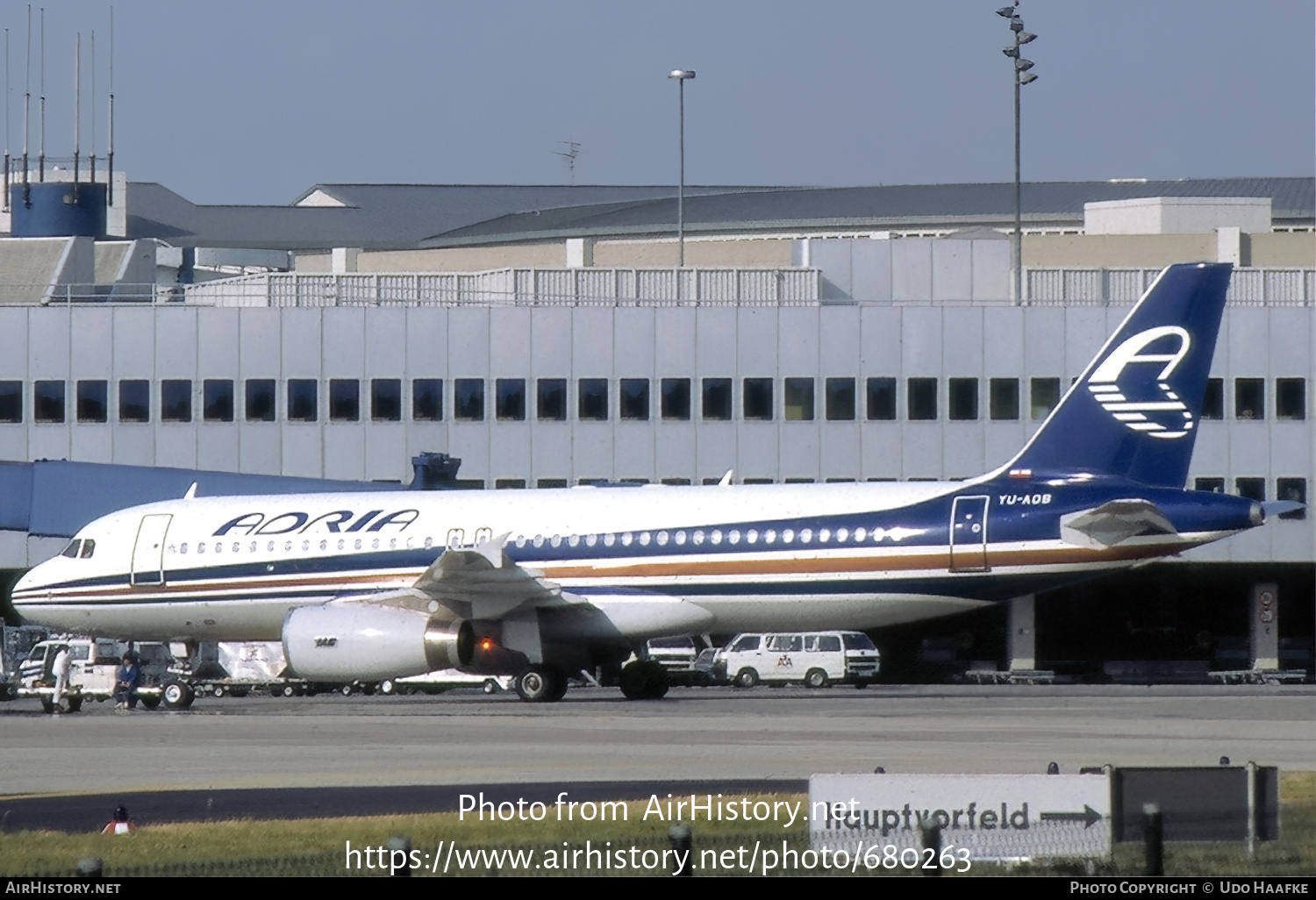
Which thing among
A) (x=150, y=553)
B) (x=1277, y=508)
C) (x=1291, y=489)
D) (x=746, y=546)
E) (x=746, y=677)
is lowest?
(x=746, y=677)

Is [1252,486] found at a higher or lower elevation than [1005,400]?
lower

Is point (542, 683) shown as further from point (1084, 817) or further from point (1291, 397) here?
point (1291, 397)

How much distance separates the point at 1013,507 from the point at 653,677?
7.57 m

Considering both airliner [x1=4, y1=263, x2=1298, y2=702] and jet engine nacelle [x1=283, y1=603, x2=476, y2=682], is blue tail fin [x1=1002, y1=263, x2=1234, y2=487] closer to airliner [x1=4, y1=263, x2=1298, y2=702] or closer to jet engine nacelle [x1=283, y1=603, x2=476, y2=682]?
airliner [x1=4, y1=263, x2=1298, y2=702]

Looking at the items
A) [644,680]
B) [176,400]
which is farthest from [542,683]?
[176,400]

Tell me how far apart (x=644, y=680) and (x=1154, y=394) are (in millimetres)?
10406

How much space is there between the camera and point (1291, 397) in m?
51.6

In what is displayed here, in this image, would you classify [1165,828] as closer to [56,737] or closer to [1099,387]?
[56,737]

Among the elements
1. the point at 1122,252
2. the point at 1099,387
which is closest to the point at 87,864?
the point at 1099,387

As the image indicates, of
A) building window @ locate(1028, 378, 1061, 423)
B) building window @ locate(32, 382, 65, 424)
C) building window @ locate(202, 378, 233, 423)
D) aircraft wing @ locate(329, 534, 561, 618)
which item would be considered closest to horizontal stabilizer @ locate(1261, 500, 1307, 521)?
aircraft wing @ locate(329, 534, 561, 618)

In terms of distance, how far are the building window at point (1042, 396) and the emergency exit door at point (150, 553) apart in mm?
25142

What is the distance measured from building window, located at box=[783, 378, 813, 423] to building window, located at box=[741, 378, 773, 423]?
463 mm

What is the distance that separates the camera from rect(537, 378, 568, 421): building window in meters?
52.4

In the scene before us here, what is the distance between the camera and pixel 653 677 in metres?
34.5
